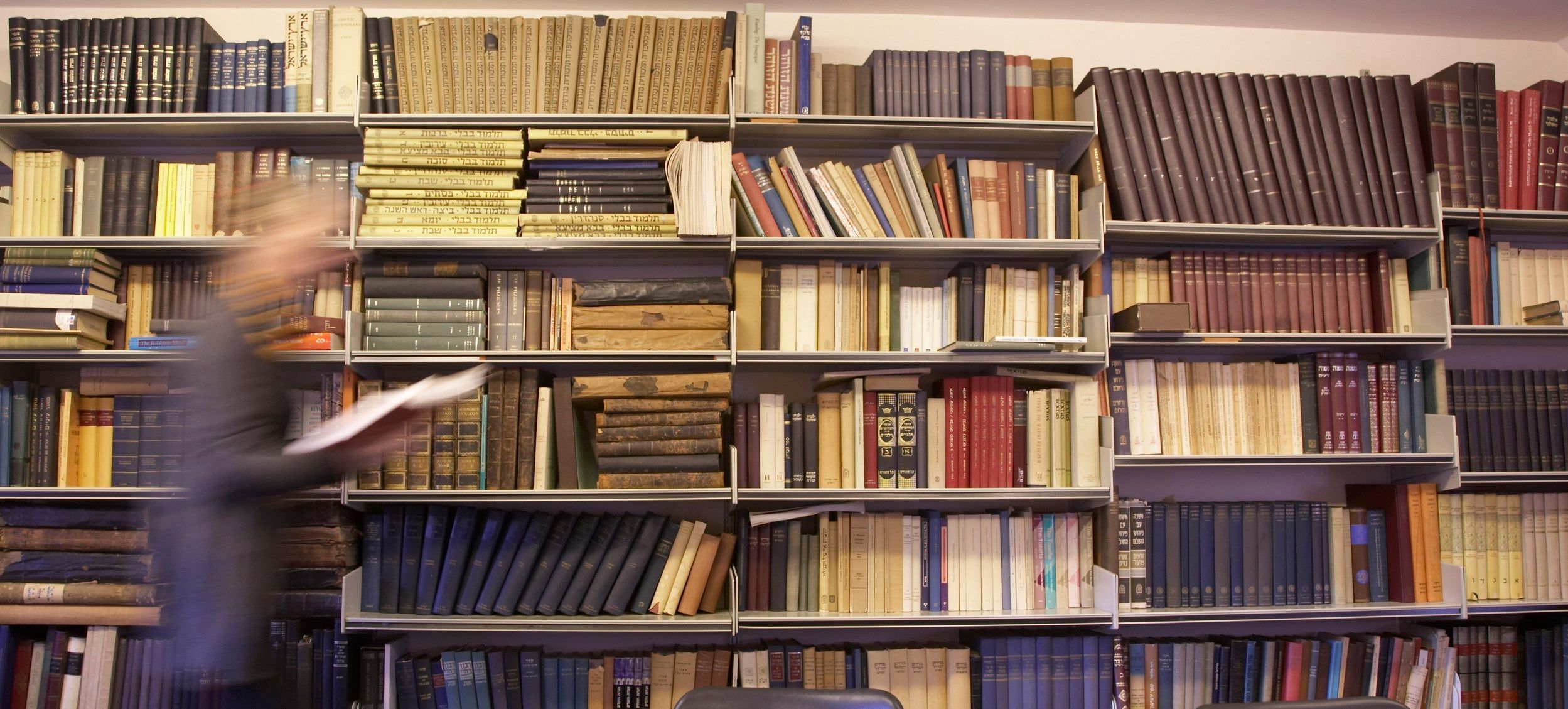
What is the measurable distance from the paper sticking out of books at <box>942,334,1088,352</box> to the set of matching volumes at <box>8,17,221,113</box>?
2.32 metres

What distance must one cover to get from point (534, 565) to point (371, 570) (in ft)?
1.52

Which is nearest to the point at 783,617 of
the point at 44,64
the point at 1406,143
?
the point at 1406,143

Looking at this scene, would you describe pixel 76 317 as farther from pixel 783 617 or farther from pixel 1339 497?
pixel 1339 497

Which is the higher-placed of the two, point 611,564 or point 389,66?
point 389,66

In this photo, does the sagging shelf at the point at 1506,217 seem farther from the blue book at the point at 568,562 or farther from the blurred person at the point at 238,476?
the blurred person at the point at 238,476

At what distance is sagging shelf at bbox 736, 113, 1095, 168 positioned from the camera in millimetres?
2811

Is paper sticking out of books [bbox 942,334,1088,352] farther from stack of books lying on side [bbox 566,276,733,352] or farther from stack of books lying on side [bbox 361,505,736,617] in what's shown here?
stack of books lying on side [bbox 361,505,736,617]

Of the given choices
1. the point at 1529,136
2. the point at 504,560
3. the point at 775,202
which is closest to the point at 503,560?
the point at 504,560

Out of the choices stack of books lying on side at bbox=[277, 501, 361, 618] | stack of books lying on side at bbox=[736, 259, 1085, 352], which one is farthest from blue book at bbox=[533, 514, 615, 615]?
stack of books lying on side at bbox=[736, 259, 1085, 352]

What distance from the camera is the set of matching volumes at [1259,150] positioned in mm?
2885

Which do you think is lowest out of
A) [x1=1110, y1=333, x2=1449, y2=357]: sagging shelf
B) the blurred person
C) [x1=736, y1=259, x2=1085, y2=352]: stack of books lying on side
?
Result: the blurred person

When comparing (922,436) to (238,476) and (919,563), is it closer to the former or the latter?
(919,563)

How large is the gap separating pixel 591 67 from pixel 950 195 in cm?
113

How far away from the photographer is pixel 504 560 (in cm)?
274
